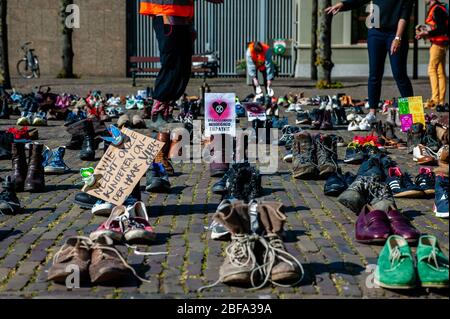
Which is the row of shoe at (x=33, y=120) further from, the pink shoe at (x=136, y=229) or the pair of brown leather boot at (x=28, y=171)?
the pink shoe at (x=136, y=229)

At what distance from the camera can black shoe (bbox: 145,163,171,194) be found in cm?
742

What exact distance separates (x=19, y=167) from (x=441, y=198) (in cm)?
345

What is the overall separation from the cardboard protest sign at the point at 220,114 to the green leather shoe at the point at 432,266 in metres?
4.23

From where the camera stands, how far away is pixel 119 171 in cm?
606

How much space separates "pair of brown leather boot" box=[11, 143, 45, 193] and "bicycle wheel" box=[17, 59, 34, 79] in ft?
77.1

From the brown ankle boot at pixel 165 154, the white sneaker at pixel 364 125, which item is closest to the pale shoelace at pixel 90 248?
the brown ankle boot at pixel 165 154

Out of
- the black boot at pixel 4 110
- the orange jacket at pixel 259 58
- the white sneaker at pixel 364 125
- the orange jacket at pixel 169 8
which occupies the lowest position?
the white sneaker at pixel 364 125

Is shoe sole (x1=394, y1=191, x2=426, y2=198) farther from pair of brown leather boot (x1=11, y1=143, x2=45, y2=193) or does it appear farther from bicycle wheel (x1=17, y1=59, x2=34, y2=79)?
bicycle wheel (x1=17, y1=59, x2=34, y2=79)

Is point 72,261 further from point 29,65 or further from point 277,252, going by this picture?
point 29,65

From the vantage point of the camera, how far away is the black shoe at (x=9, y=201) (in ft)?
21.6

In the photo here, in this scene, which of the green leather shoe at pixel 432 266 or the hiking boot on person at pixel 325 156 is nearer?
the green leather shoe at pixel 432 266

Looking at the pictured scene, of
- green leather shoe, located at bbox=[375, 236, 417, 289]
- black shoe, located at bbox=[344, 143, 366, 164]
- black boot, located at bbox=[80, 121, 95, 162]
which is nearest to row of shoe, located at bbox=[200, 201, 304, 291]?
green leather shoe, located at bbox=[375, 236, 417, 289]

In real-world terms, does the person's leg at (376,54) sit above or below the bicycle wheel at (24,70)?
above
